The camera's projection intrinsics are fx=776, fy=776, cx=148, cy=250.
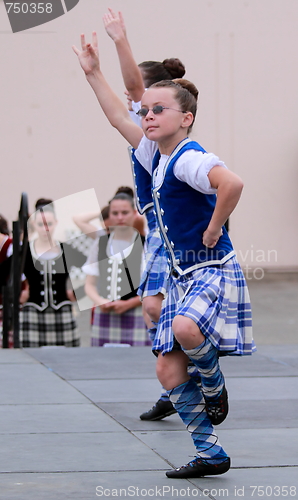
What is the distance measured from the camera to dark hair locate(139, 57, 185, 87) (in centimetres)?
423

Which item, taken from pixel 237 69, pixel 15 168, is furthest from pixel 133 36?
pixel 15 168

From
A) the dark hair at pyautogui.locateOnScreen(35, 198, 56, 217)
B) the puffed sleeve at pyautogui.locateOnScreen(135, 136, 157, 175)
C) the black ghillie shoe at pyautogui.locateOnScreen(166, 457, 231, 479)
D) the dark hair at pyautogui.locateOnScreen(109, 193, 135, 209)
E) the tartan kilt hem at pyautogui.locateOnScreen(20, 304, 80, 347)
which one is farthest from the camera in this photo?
the dark hair at pyautogui.locateOnScreen(35, 198, 56, 217)

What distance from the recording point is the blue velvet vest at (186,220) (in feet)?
10.4

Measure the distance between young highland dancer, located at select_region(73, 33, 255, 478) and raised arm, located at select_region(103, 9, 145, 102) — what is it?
0.59 metres

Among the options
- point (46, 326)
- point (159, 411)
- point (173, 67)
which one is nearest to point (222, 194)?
point (173, 67)

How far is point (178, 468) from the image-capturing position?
321 centimetres

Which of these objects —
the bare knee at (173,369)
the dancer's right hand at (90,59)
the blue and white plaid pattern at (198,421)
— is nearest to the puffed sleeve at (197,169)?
the bare knee at (173,369)

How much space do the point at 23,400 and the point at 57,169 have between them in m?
13.5

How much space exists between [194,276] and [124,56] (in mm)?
1279

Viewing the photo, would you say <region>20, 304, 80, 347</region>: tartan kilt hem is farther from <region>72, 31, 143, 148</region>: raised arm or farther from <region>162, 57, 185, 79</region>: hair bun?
<region>72, 31, 143, 148</region>: raised arm

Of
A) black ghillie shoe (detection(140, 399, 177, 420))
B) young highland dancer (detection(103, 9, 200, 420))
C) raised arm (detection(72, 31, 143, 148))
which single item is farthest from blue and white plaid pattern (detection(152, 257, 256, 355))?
black ghillie shoe (detection(140, 399, 177, 420))

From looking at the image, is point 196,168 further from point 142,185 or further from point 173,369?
point 142,185

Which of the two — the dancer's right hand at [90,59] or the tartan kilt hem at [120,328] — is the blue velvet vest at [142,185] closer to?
the dancer's right hand at [90,59]

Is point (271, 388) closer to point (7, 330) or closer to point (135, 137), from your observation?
point (135, 137)
